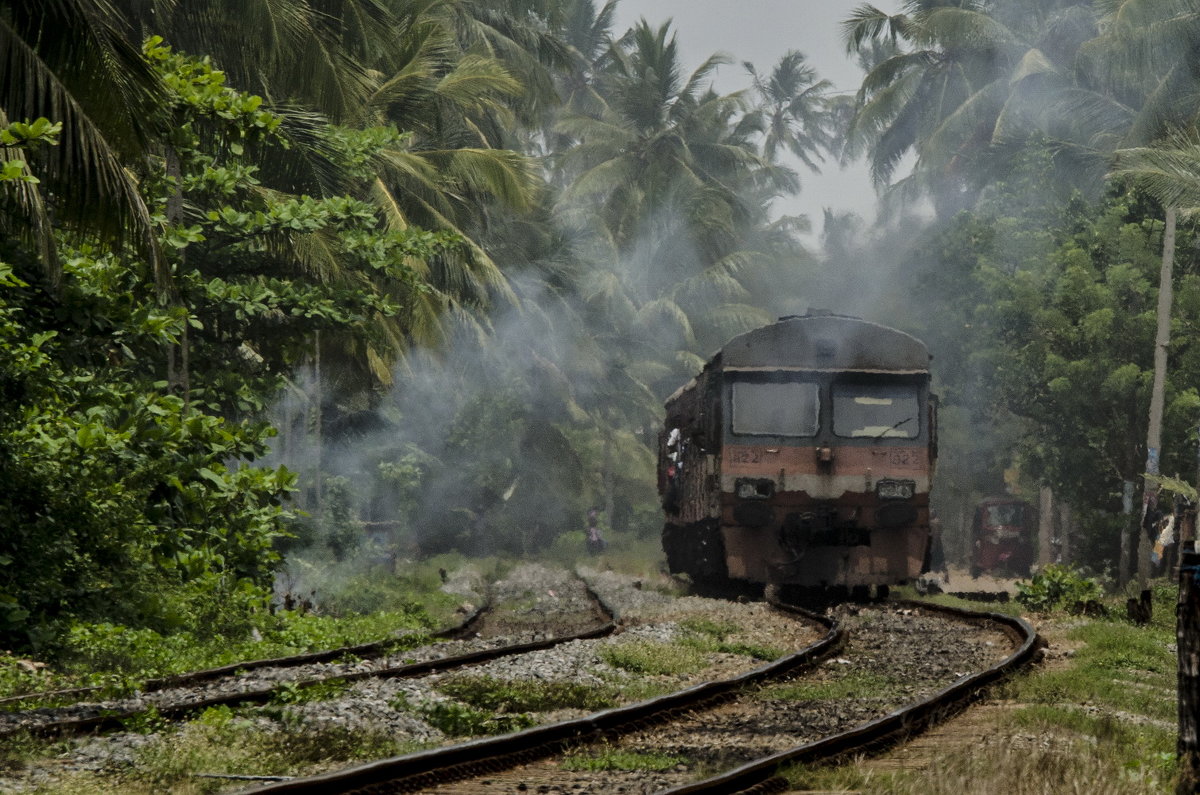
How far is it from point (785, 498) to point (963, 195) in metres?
30.4

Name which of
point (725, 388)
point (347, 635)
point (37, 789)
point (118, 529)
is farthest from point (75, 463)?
point (725, 388)

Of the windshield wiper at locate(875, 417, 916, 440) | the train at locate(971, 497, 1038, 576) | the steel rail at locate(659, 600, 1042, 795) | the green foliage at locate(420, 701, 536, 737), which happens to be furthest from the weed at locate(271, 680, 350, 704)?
the train at locate(971, 497, 1038, 576)

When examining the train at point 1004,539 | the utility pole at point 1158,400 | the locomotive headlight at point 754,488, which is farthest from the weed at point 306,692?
the train at point 1004,539

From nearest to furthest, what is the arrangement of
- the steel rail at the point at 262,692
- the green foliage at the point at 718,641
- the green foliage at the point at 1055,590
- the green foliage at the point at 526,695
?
1. the steel rail at the point at 262,692
2. the green foliage at the point at 526,695
3. the green foliage at the point at 718,641
4. the green foliage at the point at 1055,590

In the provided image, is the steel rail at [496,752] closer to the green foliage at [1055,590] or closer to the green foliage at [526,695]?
the green foliage at [526,695]

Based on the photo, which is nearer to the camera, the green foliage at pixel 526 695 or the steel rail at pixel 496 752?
the steel rail at pixel 496 752

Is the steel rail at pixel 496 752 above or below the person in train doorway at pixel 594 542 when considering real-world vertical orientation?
above

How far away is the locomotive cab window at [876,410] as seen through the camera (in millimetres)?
18219

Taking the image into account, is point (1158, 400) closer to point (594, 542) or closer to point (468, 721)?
point (468, 721)

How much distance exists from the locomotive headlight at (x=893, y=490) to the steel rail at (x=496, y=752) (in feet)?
27.5

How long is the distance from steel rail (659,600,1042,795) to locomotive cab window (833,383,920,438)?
6.43 metres

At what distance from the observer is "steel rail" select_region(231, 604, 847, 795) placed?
19.8 feet

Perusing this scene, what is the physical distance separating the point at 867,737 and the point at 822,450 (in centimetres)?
1060

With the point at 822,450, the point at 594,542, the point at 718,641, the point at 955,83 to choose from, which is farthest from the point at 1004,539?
the point at 718,641
